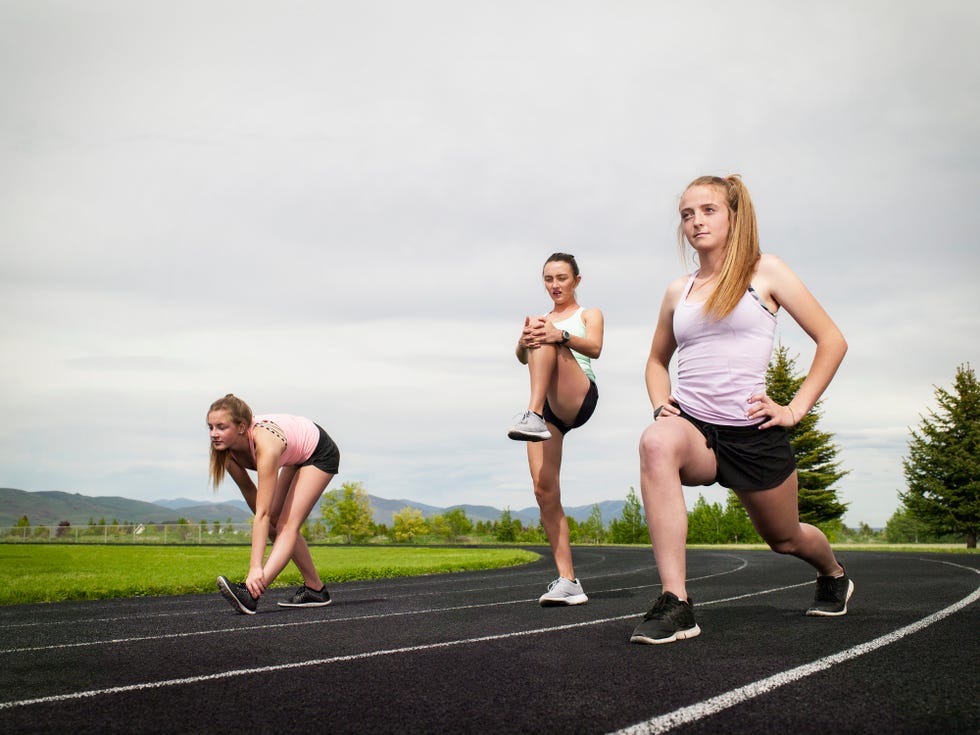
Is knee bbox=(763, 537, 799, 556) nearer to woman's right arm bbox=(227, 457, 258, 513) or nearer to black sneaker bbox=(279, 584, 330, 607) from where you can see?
woman's right arm bbox=(227, 457, 258, 513)

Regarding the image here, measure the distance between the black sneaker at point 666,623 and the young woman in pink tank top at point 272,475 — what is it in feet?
10.2

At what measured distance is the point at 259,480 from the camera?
630cm

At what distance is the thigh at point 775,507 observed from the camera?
13.9 feet

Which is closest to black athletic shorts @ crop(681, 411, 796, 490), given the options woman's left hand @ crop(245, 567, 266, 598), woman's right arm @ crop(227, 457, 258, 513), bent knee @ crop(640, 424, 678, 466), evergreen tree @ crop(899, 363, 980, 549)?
bent knee @ crop(640, 424, 678, 466)

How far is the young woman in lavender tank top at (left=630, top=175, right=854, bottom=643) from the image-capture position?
411 centimetres

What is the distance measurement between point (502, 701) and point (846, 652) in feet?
6.02

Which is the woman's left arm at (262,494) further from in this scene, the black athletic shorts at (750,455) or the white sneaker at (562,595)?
the black athletic shorts at (750,455)

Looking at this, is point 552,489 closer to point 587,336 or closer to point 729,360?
point 587,336

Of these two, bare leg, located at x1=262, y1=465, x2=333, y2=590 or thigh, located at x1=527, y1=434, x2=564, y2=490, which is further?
bare leg, located at x1=262, y1=465, x2=333, y2=590

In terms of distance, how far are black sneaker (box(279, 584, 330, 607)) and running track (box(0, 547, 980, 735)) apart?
1.11m

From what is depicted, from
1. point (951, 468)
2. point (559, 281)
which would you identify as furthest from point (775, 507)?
point (951, 468)

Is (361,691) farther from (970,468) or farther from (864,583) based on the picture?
(970,468)

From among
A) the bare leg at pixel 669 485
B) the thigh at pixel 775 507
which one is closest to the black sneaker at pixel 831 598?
the thigh at pixel 775 507

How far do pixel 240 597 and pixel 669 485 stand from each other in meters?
3.65
